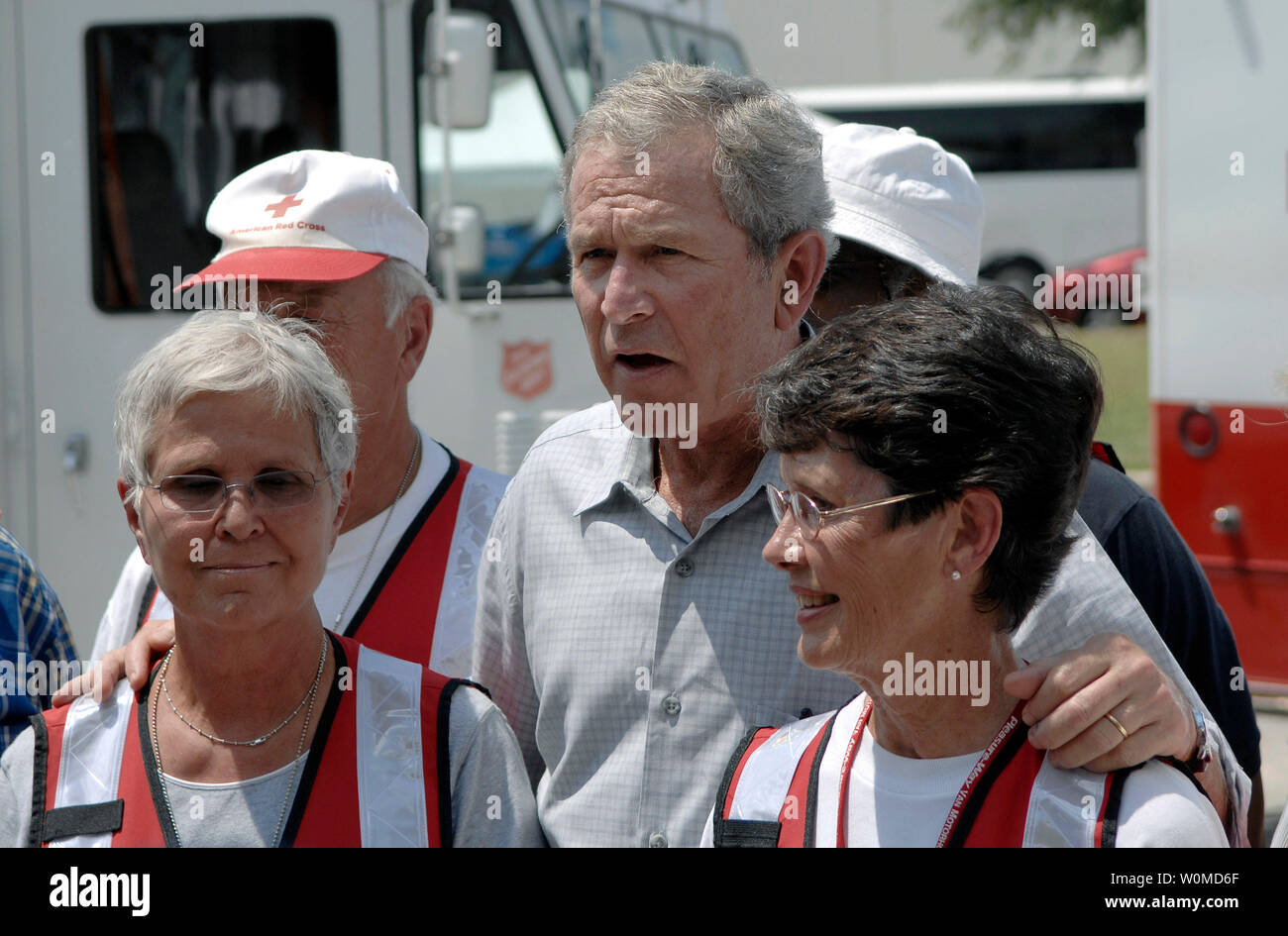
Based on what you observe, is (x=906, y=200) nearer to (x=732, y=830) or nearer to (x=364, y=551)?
(x=364, y=551)

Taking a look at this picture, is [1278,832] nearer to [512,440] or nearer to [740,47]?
[512,440]

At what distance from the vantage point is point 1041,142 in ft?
66.9

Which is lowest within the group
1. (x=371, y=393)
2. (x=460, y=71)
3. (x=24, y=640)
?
(x=24, y=640)

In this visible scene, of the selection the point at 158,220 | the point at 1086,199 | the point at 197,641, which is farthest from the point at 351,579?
the point at 1086,199

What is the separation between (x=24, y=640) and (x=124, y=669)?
50 centimetres

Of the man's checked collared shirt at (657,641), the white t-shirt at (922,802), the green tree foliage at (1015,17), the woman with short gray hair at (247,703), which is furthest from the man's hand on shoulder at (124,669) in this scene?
the green tree foliage at (1015,17)

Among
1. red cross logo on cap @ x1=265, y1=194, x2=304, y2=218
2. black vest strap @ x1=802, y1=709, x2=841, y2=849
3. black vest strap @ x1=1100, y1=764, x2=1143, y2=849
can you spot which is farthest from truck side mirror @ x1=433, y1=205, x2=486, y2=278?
black vest strap @ x1=1100, y1=764, x2=1143, y2=849

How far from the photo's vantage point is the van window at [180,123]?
16.7ft

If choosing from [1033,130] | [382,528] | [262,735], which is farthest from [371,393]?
[1033,130]

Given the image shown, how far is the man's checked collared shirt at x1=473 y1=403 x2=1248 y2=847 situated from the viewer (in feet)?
6.91

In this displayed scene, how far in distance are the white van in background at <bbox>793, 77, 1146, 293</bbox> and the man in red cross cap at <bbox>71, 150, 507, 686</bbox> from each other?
58.0 feet

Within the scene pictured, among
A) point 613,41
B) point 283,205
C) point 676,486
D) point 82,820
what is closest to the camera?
point 82,820

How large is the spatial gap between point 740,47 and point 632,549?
5.16 metres

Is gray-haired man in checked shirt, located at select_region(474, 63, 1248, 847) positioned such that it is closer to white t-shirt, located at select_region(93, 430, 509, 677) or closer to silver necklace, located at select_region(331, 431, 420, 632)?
white t-shirt, located at select_region(93, 430, 509, 677)
